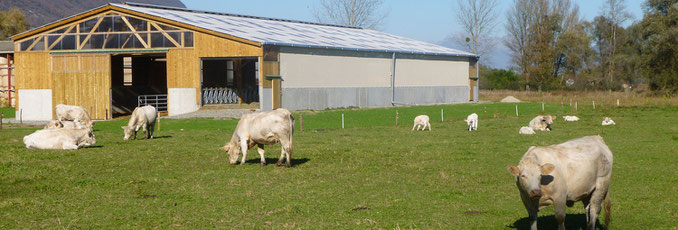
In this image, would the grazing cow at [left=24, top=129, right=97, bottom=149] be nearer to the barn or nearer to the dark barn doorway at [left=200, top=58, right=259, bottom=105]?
the barn

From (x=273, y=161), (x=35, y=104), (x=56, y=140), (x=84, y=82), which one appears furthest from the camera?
(x=35, y=104)

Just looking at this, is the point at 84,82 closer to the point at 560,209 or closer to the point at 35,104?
the point at 35,104

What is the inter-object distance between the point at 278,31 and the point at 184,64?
11.8 meters

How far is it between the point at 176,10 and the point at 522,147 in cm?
4135

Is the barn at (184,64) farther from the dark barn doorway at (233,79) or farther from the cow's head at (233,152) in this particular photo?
the cow's head at (233,152)

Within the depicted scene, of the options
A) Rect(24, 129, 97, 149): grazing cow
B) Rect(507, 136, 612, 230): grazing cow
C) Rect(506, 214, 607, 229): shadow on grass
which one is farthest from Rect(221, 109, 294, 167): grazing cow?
Rect(507, 136, 612, 230): grazing cow

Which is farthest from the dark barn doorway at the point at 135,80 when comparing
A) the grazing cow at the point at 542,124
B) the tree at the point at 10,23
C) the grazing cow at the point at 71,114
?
the tree at the point at 10,23

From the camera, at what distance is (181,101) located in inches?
1997

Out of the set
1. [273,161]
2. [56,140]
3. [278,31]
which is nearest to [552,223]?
[273,161]

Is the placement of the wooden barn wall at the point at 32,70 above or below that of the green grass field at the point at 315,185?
above

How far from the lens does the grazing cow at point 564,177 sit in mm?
10703

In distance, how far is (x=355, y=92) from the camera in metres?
58.5

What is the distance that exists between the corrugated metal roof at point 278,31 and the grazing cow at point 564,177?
38274mm

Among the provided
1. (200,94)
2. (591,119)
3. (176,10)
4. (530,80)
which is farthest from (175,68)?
(530,80)
